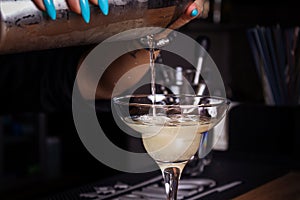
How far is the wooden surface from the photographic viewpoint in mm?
1346

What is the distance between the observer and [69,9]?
0.95 metres

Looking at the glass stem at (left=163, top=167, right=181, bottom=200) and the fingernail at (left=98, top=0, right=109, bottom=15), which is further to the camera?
the glass stem at (left=163, top=167, right=181, bottom=200)

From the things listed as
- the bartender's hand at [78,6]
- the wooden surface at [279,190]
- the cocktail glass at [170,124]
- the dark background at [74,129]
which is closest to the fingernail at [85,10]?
the bartender's hand at [78,6]

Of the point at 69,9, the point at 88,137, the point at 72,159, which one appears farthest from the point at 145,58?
the point at 72,159

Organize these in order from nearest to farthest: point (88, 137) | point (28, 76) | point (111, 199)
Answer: point (111, 199), point (28, 76), point (88, 137)

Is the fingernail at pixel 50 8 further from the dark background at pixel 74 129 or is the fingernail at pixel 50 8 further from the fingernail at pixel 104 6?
the dark background at pixel 74 129

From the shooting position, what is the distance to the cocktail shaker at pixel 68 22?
2.91ft

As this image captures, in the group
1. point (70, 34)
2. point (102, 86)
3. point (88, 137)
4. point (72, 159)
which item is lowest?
point (72, 159)

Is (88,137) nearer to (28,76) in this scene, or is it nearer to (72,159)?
(28,76)

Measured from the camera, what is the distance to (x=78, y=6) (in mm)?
946

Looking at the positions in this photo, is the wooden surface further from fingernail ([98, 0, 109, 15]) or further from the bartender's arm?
fingernail ([98, 0, 109, 15])

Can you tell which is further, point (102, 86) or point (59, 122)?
point (59, 122)

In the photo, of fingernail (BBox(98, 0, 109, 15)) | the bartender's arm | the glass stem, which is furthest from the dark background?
fingernail (BBox(98, 0, 109, 15))

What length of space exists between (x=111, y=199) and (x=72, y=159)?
6.79ft
